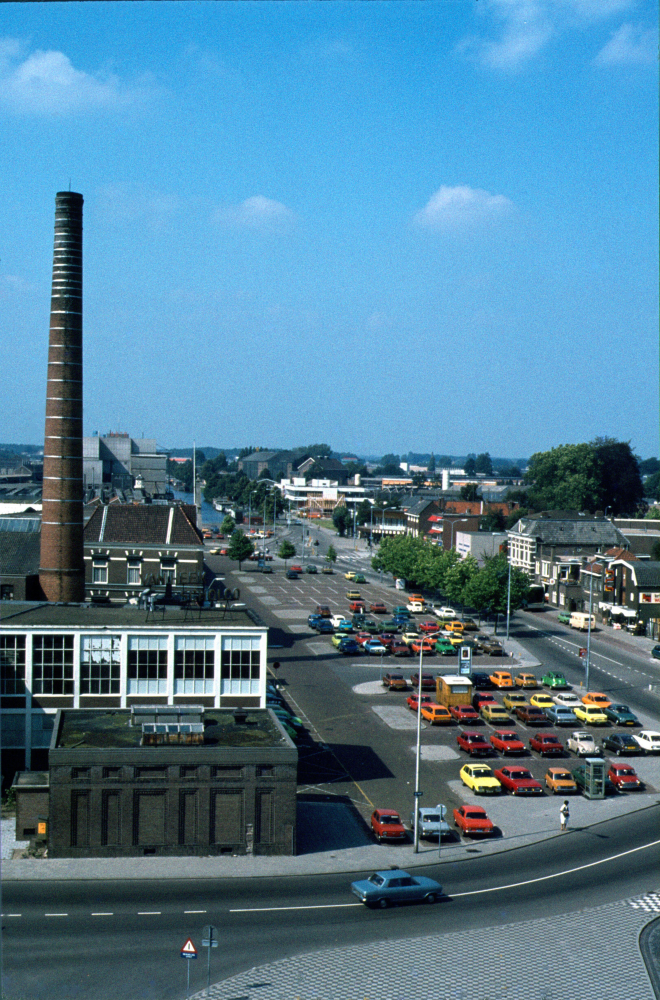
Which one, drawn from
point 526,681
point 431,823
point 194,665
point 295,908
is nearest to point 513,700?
point 526,681

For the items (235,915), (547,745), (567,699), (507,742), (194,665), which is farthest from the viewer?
(567,699)

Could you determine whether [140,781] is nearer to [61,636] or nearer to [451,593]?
[61,636]

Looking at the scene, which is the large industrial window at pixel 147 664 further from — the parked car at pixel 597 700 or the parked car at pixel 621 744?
the parked car at pixel 597 700

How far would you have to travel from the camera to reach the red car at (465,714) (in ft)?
199

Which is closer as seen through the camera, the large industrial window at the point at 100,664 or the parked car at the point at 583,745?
the large industrial window at the point at 100,664

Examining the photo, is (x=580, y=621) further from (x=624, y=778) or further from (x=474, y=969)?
(x=474, y=969)

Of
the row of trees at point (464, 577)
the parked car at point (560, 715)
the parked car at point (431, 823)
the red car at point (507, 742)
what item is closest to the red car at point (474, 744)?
the red car at point (507, 742)

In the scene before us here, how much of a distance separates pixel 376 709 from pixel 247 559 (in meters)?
93.7

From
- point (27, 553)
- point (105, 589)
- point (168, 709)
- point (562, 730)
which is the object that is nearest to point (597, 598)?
point (562, 730)

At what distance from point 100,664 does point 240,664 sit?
21.4ft

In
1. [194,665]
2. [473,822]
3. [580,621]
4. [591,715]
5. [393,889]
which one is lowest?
[591,715]

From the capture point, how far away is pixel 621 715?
60750 mm

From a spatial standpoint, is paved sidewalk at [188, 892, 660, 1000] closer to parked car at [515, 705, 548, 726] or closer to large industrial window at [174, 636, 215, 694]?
large industrial window at [174, 636, 215, 694]

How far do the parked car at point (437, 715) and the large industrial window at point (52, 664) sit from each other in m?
23.7
